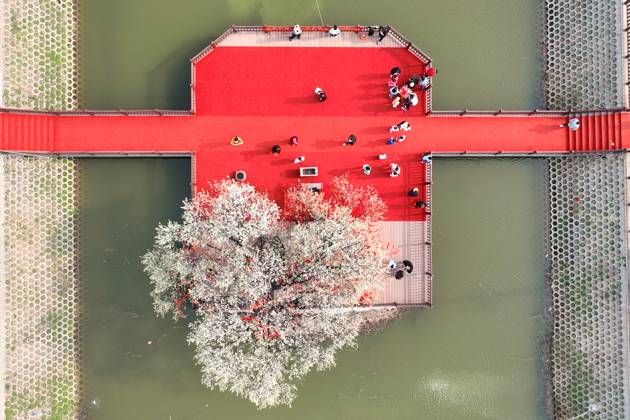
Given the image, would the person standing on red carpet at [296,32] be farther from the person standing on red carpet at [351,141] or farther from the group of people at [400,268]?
the group of people at [400,268]

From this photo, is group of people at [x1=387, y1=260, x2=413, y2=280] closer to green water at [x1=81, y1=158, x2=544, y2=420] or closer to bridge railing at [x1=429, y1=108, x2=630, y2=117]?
green water at [x1=81, y1=158, x2=544, y2=420]

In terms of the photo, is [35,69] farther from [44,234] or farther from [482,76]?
[482,76]

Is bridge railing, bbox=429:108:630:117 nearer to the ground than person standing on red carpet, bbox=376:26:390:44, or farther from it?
nearer to the ground

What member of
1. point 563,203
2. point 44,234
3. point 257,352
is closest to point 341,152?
point 257,352

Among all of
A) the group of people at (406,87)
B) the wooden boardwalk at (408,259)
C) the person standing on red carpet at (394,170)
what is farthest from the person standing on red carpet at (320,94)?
the wooden boardwalk at (408,259)

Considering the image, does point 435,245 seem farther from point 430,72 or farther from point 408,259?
point 430,72

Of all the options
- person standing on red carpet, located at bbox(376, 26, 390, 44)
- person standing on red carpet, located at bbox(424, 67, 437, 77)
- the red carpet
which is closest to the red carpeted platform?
the red carpet

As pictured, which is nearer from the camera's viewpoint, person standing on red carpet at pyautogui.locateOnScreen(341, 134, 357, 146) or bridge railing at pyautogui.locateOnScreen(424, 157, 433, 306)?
person standing on red carpet at pyautogui.locateOnScreen(341, 134, 357, 146)
